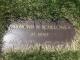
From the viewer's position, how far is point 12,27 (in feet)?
11.6

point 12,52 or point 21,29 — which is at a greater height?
point 21,29

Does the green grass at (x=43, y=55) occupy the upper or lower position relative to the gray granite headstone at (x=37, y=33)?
lower

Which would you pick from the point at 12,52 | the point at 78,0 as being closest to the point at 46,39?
the point at 12,52

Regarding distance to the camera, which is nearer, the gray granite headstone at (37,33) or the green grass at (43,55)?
the green grass at (43,55)

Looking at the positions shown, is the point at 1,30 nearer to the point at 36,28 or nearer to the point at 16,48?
the point at 16,48

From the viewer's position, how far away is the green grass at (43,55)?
332 cm

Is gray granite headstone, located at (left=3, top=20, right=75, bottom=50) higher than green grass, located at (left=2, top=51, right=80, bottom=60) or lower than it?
higher

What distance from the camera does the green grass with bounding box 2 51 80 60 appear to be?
3.32 meters

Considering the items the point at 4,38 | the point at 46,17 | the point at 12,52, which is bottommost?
the point at 12,52

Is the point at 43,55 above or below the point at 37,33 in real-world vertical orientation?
below

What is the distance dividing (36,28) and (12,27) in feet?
1.44

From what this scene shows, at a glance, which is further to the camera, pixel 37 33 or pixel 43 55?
pixel 37 33

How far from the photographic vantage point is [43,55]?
11.1 ft

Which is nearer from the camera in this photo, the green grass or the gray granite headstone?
the green grass
